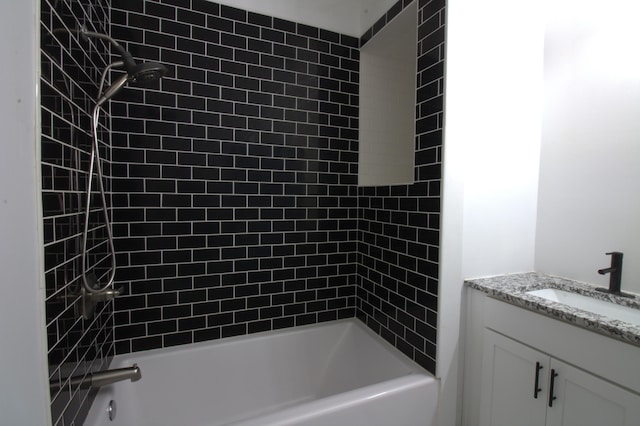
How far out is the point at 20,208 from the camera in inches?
27.4

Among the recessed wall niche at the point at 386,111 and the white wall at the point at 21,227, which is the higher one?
the recessed wall niche at the point at 386,111

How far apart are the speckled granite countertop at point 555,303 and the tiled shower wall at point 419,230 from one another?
24 centimetres

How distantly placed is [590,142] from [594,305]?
75 centimetres

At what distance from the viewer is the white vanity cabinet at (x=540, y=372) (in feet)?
2.91

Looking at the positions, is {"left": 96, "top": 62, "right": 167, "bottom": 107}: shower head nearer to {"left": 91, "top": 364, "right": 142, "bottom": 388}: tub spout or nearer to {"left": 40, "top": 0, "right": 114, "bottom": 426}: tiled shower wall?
{"left": 40, "top": 0, "right": 114, "bottom": 426}: tiled shower wall

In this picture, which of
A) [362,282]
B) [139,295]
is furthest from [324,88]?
[139,295]

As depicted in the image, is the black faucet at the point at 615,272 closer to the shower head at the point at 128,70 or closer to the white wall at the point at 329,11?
the white wall at the point at 329,11

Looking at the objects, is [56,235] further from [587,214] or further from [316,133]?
[587,214]

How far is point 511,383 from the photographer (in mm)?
1183

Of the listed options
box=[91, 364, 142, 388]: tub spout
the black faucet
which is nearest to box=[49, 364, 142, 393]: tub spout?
box=[91, 364, 142, 388]: tub spout

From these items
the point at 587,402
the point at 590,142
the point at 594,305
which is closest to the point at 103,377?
the point at 587,402

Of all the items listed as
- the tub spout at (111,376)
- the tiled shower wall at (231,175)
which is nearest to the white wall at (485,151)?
the tiled shower wall at (231,175)

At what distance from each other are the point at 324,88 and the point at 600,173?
1.48 meters

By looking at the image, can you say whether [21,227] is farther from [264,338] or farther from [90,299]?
[264,338]
